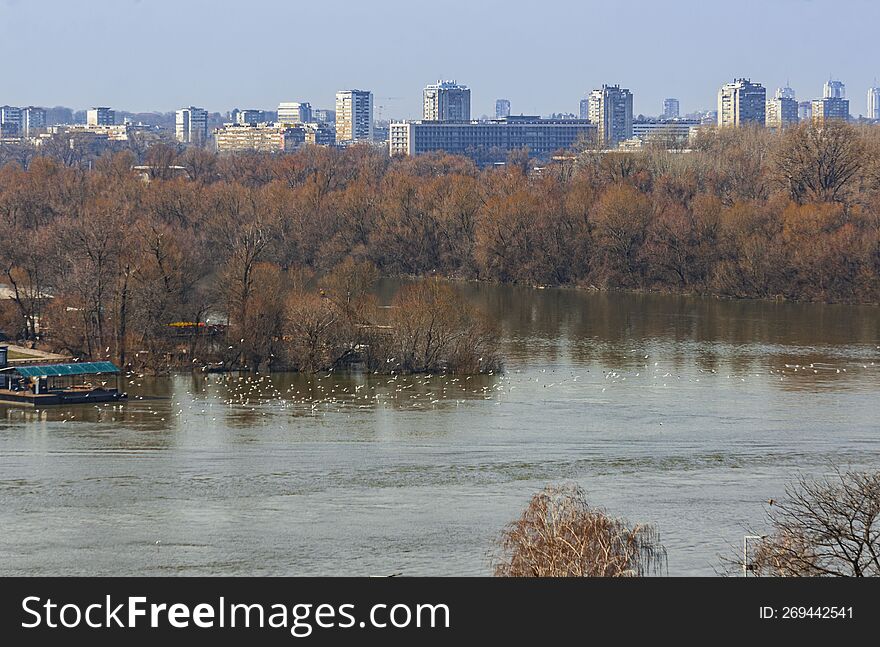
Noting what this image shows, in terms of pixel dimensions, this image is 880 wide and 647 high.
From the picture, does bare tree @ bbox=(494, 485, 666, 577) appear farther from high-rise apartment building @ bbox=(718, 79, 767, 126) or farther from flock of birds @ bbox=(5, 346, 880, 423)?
high-rise apartment building @ bbox=(718, 79, 767, 126)

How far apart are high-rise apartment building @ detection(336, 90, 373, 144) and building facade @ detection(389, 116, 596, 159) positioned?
18.5 metres

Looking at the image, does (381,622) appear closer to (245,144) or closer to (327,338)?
(327,338)

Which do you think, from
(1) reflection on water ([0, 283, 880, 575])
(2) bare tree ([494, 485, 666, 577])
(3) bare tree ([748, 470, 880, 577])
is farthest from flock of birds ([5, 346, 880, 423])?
(3) bare tree ([748, 470, 880, 577])

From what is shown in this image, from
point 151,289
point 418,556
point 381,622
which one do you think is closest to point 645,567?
point 418,556

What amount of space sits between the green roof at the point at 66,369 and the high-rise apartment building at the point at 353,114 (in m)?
104

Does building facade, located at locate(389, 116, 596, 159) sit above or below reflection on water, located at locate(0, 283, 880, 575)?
above

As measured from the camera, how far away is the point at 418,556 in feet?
44.3

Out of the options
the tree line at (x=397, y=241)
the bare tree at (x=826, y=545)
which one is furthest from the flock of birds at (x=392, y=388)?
the bare tree at (x=826, y=545)

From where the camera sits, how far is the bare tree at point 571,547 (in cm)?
1077

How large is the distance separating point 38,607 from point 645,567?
7.11 metres

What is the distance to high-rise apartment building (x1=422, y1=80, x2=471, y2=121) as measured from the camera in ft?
402

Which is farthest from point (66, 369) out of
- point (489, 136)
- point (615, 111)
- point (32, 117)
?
point (32, 117)

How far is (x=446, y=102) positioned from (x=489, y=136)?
15594mm

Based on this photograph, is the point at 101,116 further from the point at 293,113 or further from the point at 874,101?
the point at 874,101
